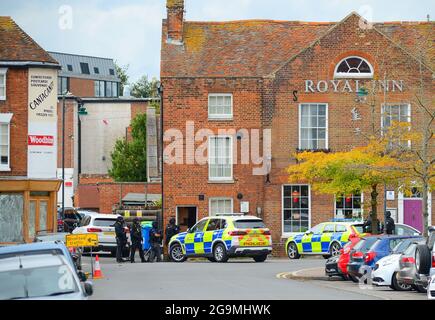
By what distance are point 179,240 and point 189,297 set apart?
698 inches

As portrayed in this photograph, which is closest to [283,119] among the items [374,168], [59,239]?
[374,168]

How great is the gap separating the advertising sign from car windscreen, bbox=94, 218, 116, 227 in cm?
378

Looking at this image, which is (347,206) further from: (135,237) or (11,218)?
(11,218)

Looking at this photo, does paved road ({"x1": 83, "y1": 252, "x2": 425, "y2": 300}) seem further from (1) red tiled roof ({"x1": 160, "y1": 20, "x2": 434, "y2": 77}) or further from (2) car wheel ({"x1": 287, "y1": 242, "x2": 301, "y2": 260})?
(1) red tiled roof ({"x1": 160, "y1": 20, "x2": 434, "y2": 77})

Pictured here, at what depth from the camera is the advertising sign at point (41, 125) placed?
151 ft

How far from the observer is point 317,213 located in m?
48.9

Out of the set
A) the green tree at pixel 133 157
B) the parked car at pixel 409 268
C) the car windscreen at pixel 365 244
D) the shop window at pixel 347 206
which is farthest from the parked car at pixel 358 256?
the green tree at pixel 133 157

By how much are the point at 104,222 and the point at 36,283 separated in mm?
28553

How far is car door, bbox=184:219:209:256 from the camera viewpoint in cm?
3981

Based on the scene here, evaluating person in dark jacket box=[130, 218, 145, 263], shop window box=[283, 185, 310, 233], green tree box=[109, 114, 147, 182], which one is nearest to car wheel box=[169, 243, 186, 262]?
person in dark jacket box=[130, 218, 145, 263]

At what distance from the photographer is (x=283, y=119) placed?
4922 centimetres

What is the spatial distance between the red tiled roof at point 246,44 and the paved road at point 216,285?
47.4ft

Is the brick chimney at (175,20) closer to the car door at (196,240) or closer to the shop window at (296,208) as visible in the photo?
the shop window at (296,208)

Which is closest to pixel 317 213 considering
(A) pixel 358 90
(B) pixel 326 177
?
(A) pixel 358 90
